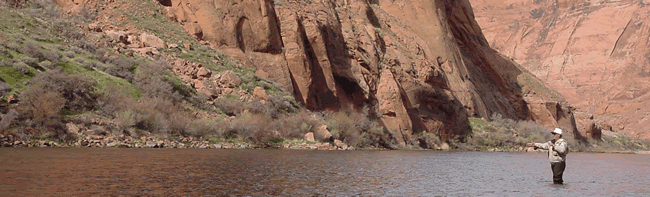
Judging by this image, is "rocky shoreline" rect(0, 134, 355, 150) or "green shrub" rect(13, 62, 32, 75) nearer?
"rocky shoreline" rect(0, 134, 355, 150)

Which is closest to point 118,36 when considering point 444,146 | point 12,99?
point 12,99

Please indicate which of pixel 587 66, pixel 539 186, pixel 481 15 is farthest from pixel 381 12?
pixel 481 15

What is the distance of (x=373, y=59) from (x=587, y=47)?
9492 centimetres

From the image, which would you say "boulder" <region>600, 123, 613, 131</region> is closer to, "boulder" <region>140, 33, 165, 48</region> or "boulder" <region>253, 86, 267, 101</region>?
"boulder" <region>253, 86, 267, 101</region>

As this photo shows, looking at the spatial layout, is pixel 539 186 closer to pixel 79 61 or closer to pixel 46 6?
pixel 79 61

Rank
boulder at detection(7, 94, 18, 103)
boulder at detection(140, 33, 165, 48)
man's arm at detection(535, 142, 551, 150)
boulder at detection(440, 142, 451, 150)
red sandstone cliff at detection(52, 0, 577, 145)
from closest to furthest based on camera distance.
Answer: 1. man's arm at detection(535, 142, 551, 150)
2. boulder at detection(7, 94, 18, 103)
3. boulder at detection(140, 33, 165, 48)
4. red sandstone cliff at detection(52, 0, 577, 145)
5. boulder at detection(440, 142, 451, 150)

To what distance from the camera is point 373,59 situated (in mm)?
56469

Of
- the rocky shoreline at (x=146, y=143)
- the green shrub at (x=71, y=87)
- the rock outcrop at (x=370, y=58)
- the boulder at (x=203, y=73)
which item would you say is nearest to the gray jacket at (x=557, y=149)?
the rocky shoreline at (x=146, y=143)

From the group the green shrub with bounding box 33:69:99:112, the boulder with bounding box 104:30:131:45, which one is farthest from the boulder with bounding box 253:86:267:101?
the green shrub with bounding box 33:69:99:112

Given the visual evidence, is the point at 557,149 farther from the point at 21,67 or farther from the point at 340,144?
the point at 21,67

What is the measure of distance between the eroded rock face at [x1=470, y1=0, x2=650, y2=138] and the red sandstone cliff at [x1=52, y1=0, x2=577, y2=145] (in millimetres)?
39053

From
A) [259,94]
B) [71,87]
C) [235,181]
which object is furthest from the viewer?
[259,94]

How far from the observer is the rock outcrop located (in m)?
47.6

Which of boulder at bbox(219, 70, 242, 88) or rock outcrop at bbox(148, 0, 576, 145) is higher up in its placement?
rock outcrop at bbox(148, 0, 576, 145)
